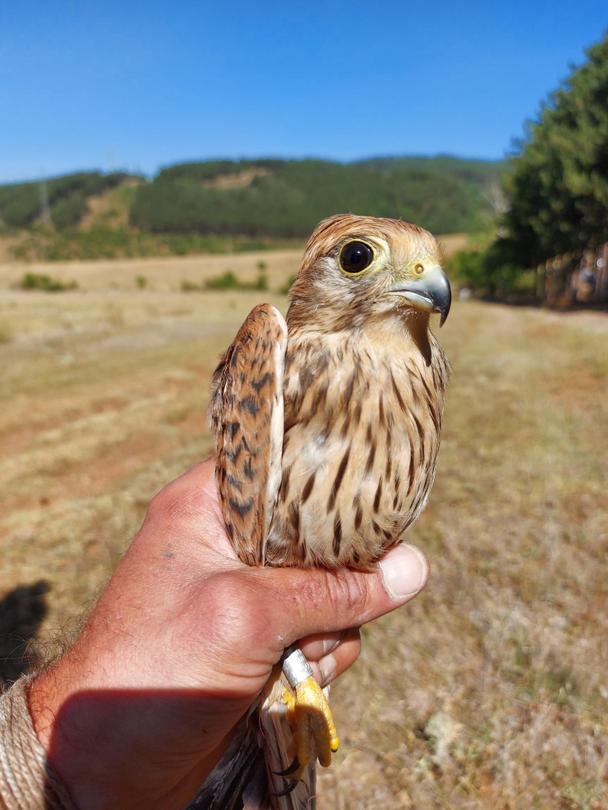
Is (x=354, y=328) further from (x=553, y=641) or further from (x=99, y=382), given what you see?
(x=99, y=382)

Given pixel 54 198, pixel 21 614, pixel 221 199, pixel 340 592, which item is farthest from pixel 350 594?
pixel 54 198

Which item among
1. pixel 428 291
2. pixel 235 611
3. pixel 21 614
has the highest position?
pixel 428 291

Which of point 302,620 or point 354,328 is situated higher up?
point 354,328

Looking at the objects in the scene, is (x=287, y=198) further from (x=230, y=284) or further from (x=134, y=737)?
(x=134, y=737)

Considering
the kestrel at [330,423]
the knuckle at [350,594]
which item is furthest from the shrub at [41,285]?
the knuckle at [350,594]

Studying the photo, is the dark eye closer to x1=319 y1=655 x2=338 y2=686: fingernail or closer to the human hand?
the human hand

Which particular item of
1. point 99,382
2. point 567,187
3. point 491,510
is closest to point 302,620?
point 491,510
